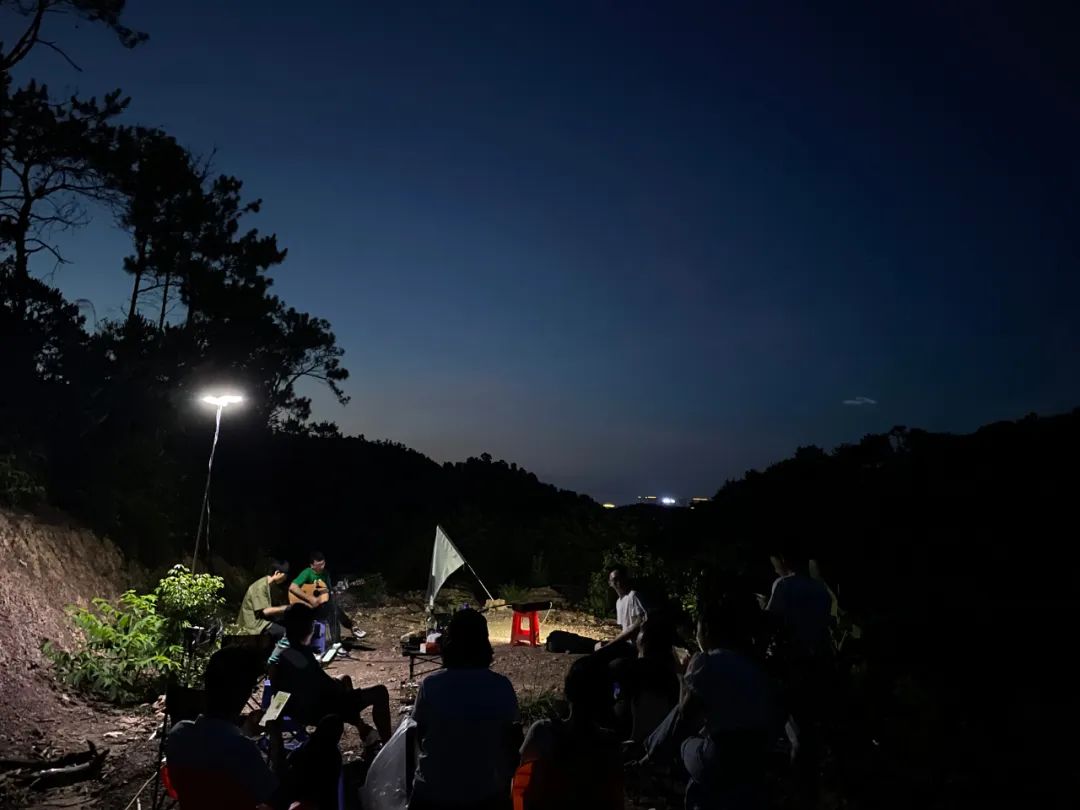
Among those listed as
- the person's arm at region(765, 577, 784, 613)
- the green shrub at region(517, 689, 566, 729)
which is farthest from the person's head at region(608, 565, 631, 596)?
the person's arm at region(765, 577, 784, 613)

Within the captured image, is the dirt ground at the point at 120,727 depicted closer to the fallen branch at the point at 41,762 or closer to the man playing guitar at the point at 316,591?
the fallen branch at the point at 41,762

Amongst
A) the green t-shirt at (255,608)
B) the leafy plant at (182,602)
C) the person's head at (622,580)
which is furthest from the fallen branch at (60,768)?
the person's head at (622,580)

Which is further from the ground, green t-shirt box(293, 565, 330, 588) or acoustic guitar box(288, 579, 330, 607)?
green t-shirt box(293, 565, 330, 588)

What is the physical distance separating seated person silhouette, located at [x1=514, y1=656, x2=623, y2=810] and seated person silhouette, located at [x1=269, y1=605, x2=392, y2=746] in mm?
2039

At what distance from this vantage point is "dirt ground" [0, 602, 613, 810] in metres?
5.19

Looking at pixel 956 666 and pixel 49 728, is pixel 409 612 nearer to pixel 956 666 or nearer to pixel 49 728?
pixel 49 728

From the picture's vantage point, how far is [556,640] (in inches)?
384

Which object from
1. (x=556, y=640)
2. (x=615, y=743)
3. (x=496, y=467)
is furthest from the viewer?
(x=496, y=467)

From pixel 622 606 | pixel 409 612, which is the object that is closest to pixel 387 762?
pixel 622 606

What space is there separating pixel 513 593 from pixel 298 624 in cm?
1205

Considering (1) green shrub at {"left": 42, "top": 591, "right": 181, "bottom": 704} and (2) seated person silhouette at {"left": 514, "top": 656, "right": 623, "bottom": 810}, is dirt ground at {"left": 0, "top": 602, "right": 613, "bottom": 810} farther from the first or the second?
(2) seated person silhouette at {"left": 514, "top": 656, "right": 623, "bottom": 810}

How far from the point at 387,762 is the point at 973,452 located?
12028 mm

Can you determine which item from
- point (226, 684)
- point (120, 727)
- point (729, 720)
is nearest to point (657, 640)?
point (729, 720)

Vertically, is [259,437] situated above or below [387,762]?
above
